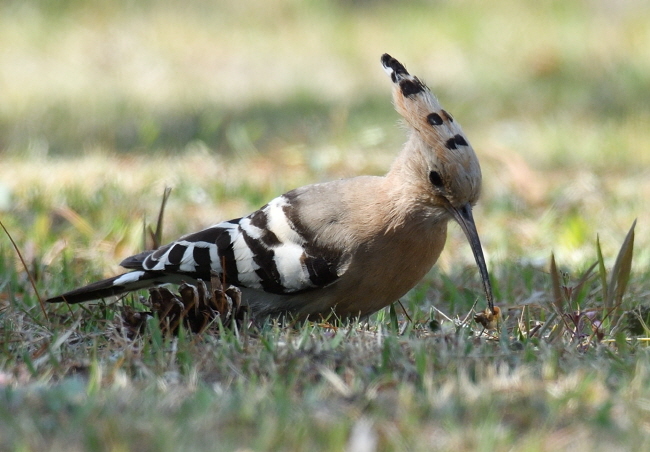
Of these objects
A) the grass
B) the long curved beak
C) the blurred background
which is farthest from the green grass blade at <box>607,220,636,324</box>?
the blurred background

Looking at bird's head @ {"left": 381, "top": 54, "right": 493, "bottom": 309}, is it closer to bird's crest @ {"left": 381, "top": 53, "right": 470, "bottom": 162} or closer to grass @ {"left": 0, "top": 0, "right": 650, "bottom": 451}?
bird's crest @ {"left": 381, "top": 53, "right": 470, "bottom": 162}

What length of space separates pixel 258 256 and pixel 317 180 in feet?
7.30

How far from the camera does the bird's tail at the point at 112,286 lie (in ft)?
9.75

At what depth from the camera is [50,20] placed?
870cm

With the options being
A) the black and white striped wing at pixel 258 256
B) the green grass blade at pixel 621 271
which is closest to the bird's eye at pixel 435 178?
the black and white striped wing at pixel 258 256

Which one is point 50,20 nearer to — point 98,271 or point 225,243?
point 98,271

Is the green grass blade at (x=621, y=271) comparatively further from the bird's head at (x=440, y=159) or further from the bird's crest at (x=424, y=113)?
the bird's crest at (x=424, y=113)

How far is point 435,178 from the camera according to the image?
2.95m

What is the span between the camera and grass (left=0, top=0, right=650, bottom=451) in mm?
1883

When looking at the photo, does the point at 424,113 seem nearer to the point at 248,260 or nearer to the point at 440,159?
the point at 440,159

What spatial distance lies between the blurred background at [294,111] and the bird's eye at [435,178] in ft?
3.15

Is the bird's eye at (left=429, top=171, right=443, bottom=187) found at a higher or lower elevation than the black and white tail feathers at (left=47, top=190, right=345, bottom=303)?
higher

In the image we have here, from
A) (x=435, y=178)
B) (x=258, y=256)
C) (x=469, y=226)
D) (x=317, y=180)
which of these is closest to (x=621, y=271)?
(x=469, y=226)

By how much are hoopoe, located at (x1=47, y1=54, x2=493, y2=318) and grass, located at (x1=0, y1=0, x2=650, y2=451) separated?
0.40ft
